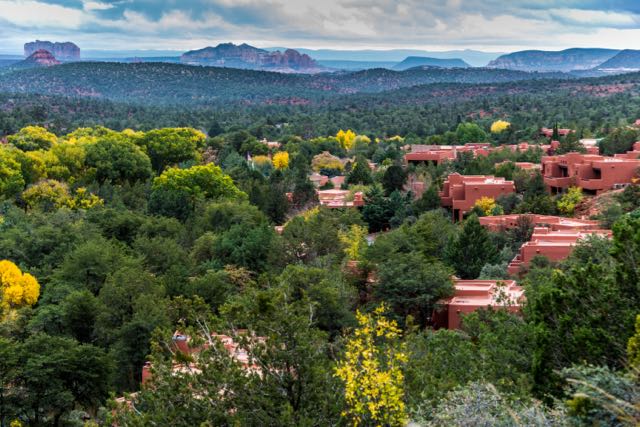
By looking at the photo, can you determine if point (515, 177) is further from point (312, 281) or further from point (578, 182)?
point (312, 281)

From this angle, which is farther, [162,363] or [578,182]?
[578,182]

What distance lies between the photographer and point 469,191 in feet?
131

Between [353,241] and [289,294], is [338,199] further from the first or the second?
[289,294]

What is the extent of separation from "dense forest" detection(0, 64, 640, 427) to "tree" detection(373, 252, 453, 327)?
0.25ft

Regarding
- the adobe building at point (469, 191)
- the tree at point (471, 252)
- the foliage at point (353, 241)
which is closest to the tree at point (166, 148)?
the adobe building at point (469, 191)

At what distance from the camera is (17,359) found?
1839 cm

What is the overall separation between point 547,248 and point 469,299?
184 inches

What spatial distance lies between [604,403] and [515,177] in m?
35.8

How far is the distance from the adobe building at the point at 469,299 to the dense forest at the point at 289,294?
0.38 m

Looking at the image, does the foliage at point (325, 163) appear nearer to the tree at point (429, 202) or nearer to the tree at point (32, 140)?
the tree at point (32, 140)

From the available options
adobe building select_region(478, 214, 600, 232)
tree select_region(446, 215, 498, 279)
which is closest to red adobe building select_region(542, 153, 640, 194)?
adobe building select_region(478, 214, 600, 232)

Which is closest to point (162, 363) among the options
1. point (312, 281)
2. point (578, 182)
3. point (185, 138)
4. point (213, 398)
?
point (213, 398)

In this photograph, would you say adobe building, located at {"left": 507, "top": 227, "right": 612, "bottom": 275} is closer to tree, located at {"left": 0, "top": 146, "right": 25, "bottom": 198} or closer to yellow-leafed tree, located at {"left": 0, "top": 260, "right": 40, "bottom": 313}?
yellow-leafed tree, located at {"left": 0, "top": 260, "right": 40, "bottom": 313}

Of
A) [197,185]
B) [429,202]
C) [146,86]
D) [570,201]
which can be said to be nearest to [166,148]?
[197,185]
